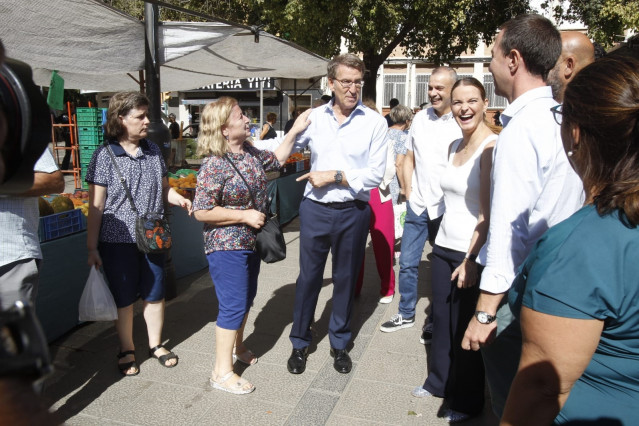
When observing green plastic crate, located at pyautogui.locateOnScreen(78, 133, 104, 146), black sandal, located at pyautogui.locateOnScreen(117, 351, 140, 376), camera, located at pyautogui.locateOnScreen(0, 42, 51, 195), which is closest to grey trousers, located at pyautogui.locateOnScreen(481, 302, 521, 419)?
camera, located at pyautogui.locateOnScreen(0, 42, 51, 195)

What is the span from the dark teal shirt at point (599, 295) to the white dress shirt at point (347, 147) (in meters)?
2.12

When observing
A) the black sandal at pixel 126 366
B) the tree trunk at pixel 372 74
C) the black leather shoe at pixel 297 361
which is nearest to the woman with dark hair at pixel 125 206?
the black sandal at pixel 126 366

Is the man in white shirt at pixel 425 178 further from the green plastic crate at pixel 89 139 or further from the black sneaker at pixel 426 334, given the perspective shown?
the green plastic crate at pixel 89 139

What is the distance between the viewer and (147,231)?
338 centimetres

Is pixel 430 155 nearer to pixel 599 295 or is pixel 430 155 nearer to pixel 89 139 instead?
pixel 599 295

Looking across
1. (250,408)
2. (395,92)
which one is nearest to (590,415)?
(250,408)

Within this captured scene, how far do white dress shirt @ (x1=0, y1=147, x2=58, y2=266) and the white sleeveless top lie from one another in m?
2.11

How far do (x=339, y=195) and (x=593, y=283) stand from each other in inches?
90.2

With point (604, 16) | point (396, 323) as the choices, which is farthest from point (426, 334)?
point (604, 16)

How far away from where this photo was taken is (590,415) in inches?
55.6

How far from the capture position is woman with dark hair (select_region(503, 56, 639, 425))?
1281 mm

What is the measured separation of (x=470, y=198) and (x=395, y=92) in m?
30.6

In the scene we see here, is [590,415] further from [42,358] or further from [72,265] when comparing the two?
[72,265]

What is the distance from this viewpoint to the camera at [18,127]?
2.86 ft
